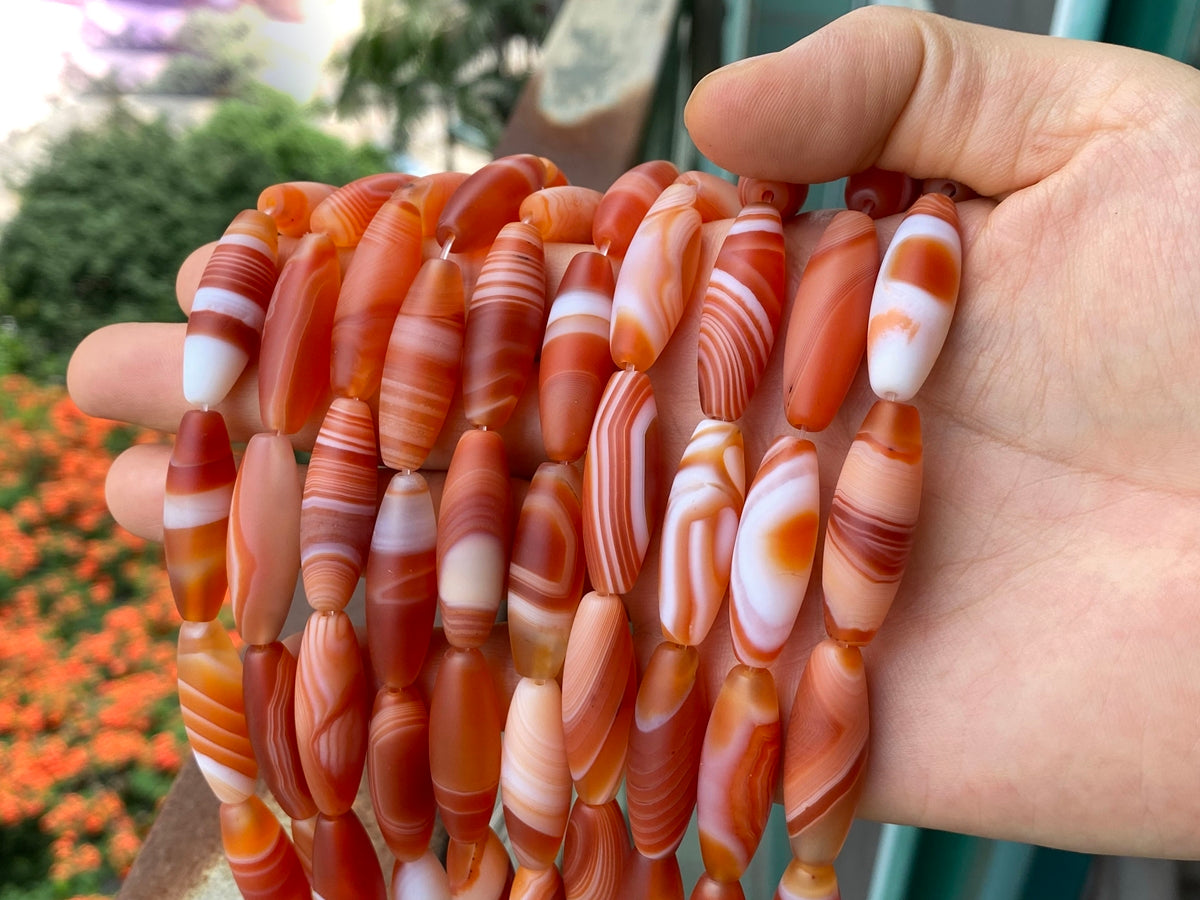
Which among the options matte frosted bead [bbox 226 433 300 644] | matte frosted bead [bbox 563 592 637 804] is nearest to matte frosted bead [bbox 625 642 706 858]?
matte frosted bead [bbox 563 592 637 804]

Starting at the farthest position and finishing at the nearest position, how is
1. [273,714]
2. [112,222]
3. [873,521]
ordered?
[112,222] → [273,714] → [873,521]

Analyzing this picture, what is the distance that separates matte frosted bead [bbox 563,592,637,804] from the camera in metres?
0.54

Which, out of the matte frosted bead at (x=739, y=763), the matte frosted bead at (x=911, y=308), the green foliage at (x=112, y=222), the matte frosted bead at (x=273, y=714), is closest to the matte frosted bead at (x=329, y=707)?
the matte frosted bead at (x=273, y=714)

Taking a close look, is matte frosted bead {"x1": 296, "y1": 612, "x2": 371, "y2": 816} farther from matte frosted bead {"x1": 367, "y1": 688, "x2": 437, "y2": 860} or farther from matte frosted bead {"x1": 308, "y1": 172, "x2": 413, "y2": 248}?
matte frosted bead {"x1": 308, "y1": 172, "x2": 413, "y2": 248}

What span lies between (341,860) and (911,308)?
494 mm

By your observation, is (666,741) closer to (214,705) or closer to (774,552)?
(774,552)

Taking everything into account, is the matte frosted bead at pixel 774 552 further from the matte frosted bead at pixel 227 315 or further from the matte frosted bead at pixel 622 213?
the matte frosted bead at pixel 227 315

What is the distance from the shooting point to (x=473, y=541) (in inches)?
21.7

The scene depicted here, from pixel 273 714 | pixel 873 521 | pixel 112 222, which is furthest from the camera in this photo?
pixel 112 222

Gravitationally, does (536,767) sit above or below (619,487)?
below

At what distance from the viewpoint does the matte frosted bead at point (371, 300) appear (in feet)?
1.93

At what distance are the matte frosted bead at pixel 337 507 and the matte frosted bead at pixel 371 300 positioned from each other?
2 cm

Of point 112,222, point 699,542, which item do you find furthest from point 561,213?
point 112,222

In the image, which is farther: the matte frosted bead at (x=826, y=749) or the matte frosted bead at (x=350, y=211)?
the matte frosted bead at (x=350, y=211)
